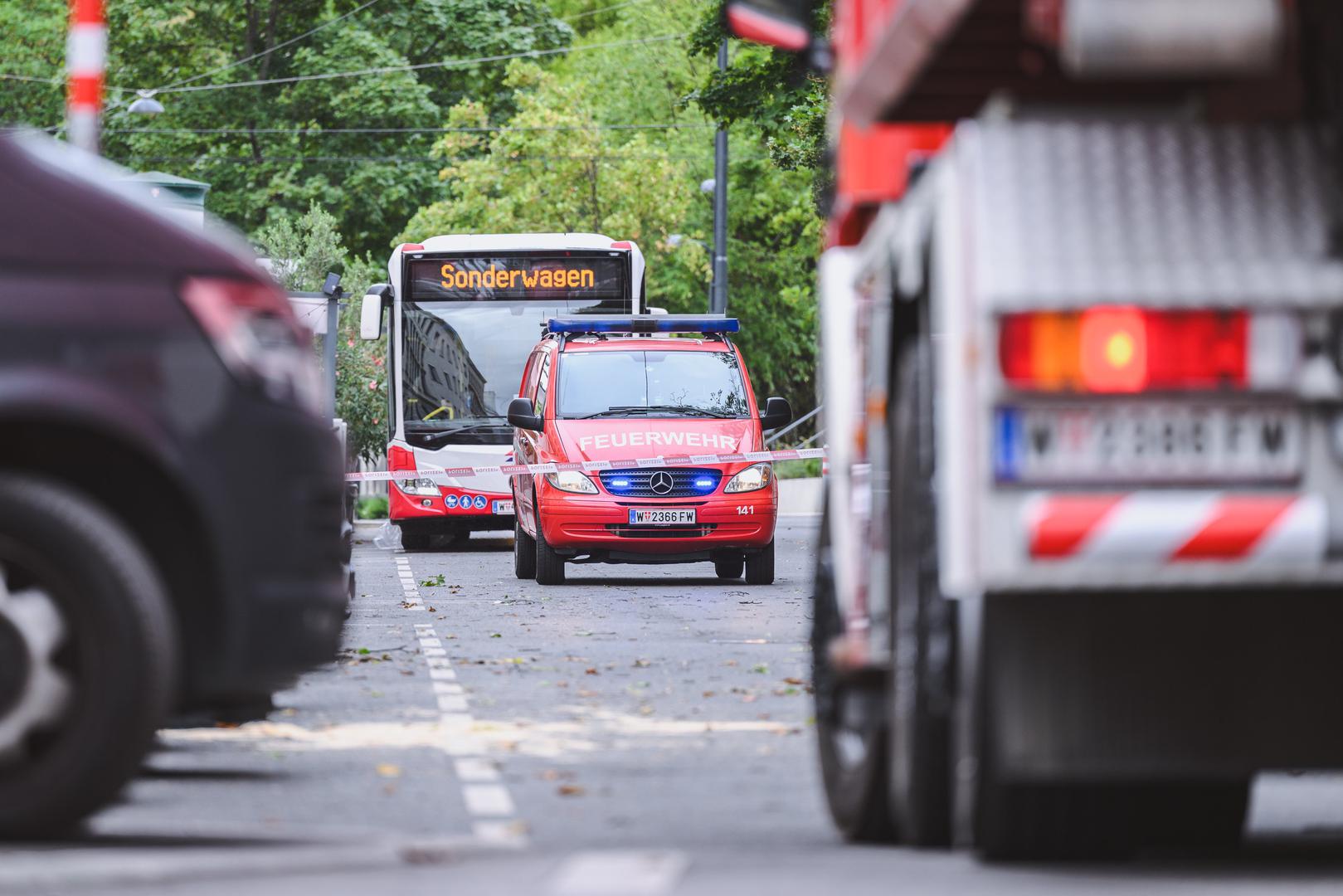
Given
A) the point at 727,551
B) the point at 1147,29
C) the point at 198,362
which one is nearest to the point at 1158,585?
the point at 1147,29

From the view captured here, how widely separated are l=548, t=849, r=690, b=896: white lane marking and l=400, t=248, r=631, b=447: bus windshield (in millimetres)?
22602

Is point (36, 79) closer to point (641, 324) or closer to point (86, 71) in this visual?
point (641, 324)

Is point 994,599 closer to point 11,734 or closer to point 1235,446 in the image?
point 1235,446

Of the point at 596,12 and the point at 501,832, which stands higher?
the point at 596,12

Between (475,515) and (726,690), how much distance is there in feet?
53.4

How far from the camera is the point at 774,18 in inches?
275

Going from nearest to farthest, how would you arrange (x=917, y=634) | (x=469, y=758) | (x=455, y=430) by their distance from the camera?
(x=917, y=634), (x=469, y=758), (x=455, y=430)

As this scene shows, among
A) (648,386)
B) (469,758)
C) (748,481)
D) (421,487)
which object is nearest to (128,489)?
(469,758)

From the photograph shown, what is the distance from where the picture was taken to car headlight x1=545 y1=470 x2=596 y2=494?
828 inches

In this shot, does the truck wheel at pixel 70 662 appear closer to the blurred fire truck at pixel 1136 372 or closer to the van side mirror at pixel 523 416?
the blurred fire truck at pixel 1136 372

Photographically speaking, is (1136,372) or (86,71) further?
(86,71)

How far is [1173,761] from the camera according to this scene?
562 cm

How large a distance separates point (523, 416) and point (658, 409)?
108cm

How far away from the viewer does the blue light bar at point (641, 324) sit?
22594mm
